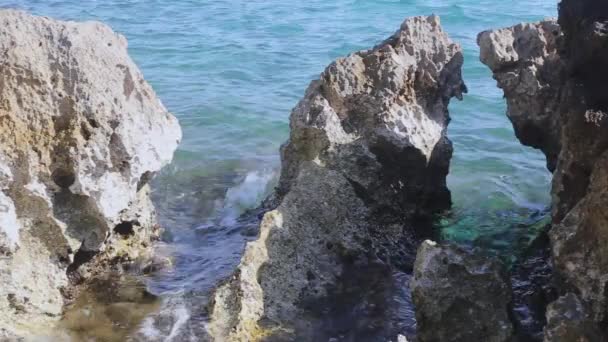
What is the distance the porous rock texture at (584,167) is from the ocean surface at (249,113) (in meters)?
1.79

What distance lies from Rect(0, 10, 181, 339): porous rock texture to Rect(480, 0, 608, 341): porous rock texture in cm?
363

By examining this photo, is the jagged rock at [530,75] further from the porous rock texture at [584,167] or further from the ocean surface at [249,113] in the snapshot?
the ocean surface at [249,113]

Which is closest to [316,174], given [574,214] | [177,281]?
[177,281]

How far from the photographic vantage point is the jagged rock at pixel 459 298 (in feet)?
17.7

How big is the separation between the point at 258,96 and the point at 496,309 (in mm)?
9358

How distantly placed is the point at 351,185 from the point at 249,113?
6102mm

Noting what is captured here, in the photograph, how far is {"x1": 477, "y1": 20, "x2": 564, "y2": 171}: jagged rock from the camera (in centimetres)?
751

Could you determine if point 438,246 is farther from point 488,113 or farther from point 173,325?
point 488,113

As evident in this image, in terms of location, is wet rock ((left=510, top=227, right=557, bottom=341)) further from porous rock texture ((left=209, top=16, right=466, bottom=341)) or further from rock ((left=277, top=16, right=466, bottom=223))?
rock ((left=277, top=16, right=466, bottom=223))

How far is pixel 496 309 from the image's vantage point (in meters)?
5.45

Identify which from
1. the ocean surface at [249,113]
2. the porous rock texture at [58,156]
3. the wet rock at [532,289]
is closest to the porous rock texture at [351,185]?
the ocean surface at [249,113]

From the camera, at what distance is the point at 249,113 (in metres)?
13.1

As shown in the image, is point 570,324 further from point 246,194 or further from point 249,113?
point 249,113

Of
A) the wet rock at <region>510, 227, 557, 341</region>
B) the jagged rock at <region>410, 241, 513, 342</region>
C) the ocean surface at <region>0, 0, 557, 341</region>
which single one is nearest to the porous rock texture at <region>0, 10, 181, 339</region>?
the ocean surface at <region>0, 0, 557, 341</region>
